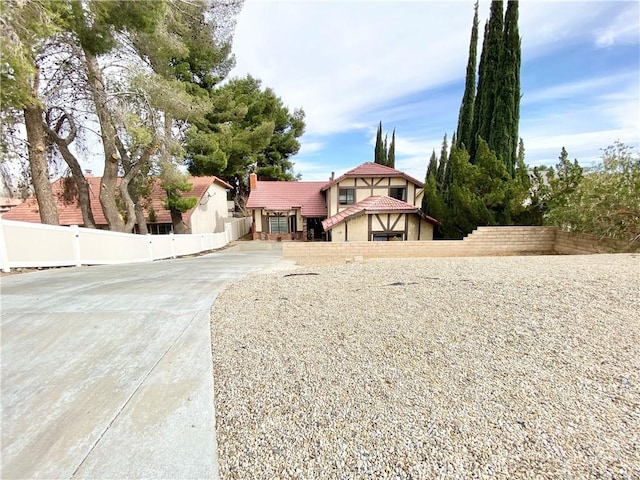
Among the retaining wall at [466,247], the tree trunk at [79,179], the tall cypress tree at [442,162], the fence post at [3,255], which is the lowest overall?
the retaining wall at [466,247]

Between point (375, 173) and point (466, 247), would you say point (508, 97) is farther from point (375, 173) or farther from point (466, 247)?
point (466, 247)

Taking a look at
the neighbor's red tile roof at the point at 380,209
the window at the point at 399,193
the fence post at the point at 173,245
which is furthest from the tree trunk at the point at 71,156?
the window at the point at 399,193

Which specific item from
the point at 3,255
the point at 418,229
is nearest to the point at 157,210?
the point at 3,255

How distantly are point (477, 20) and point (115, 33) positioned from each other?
2203 centimetres

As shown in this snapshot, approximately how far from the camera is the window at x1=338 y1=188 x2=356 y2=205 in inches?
838

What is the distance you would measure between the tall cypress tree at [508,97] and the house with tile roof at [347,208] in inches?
209

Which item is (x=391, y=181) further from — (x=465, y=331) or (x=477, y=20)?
(x=465, y=331)

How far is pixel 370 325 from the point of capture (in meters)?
3.53

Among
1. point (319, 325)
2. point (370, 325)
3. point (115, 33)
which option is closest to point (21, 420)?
point (319, 325)

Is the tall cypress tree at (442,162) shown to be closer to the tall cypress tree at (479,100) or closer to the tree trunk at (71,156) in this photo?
the tall cypress tree at (479,100)

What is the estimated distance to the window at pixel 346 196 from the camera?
21281 millimetres

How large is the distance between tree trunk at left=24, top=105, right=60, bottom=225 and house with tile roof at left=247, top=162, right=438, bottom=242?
1261 centimetres

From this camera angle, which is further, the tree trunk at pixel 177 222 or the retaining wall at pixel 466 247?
the tree trunk at pixel 177 222

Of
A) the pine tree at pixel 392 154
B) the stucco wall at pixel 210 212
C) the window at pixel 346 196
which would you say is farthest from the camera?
the pine tree at pixel 392 154
